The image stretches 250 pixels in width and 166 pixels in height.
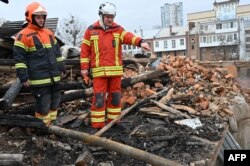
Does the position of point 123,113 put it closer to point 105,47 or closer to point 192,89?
point 105,47

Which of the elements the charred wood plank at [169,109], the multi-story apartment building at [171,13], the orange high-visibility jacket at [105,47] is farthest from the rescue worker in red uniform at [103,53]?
the multi-story apartment building at [171,13]

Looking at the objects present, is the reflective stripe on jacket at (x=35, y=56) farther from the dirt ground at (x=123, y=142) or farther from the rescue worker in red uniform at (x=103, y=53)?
the dirt ground at (x=123, y=142)

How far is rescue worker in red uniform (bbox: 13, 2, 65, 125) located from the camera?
17.4 ft

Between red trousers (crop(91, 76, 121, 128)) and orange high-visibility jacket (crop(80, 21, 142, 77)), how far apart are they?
0.16m

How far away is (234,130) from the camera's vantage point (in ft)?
24.2

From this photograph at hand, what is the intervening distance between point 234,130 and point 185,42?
220 feet

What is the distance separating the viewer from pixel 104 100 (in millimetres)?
5953

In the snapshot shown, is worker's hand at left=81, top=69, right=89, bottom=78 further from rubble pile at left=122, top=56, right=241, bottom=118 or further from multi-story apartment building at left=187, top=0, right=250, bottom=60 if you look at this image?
multi-story apartment building at left=187, top=0, right=250, bottom=60

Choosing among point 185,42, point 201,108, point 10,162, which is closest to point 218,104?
point 201,108

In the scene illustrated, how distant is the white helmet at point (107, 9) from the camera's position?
5.78 metres

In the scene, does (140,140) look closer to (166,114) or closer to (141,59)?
(166,114)

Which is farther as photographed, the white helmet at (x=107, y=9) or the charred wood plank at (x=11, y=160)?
the white helmet at (x=107, y=9)

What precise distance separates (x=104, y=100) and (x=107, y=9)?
4.66 feet

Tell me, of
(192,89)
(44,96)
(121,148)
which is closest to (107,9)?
(44,96)
